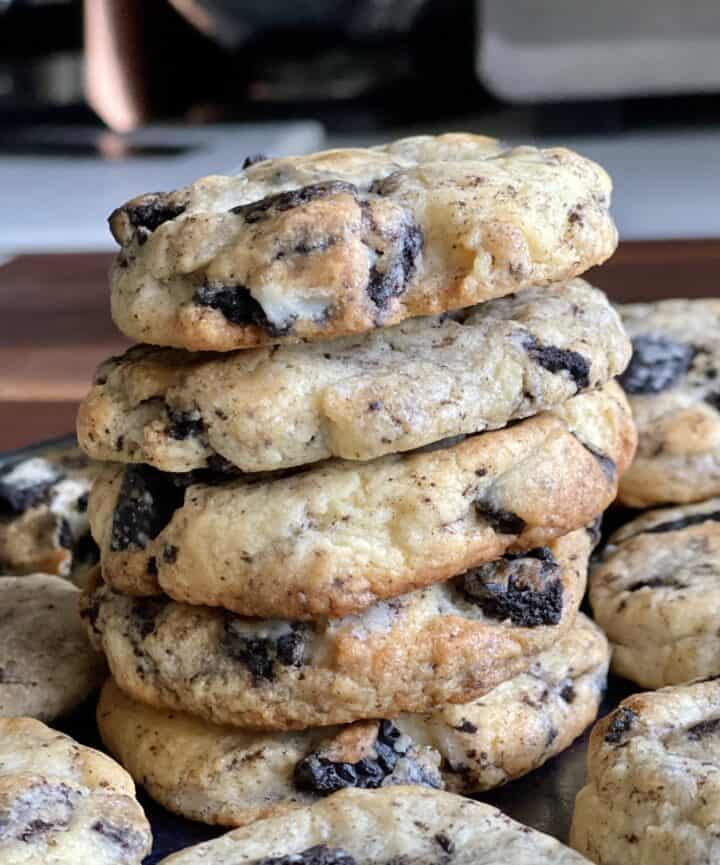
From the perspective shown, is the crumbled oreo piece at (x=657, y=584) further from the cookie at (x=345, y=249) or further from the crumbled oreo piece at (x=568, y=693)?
the cookie at (x=345, y=249)

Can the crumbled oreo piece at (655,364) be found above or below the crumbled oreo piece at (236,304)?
below

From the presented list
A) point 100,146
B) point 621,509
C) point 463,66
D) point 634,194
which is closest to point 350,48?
point 463,66

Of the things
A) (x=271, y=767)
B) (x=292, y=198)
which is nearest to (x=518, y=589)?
(x=271, y=767)

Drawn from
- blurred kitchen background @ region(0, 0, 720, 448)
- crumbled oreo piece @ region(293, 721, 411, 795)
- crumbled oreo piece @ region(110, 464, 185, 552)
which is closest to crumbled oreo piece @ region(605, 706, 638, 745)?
crumbled oreo piece @ region(293, 721, 411, 795)

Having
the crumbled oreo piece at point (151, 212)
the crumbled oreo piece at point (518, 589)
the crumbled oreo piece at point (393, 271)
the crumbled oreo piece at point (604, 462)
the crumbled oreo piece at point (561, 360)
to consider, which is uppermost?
the crumbled oreo piece at point (151, 212)

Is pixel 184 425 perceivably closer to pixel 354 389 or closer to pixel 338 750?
pixel 354 389

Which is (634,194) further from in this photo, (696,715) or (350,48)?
(696,715)

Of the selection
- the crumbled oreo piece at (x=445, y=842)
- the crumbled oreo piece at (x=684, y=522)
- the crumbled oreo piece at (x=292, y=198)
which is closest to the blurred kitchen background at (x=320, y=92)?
the crumbled oreo piece at (x=684, y=522)
